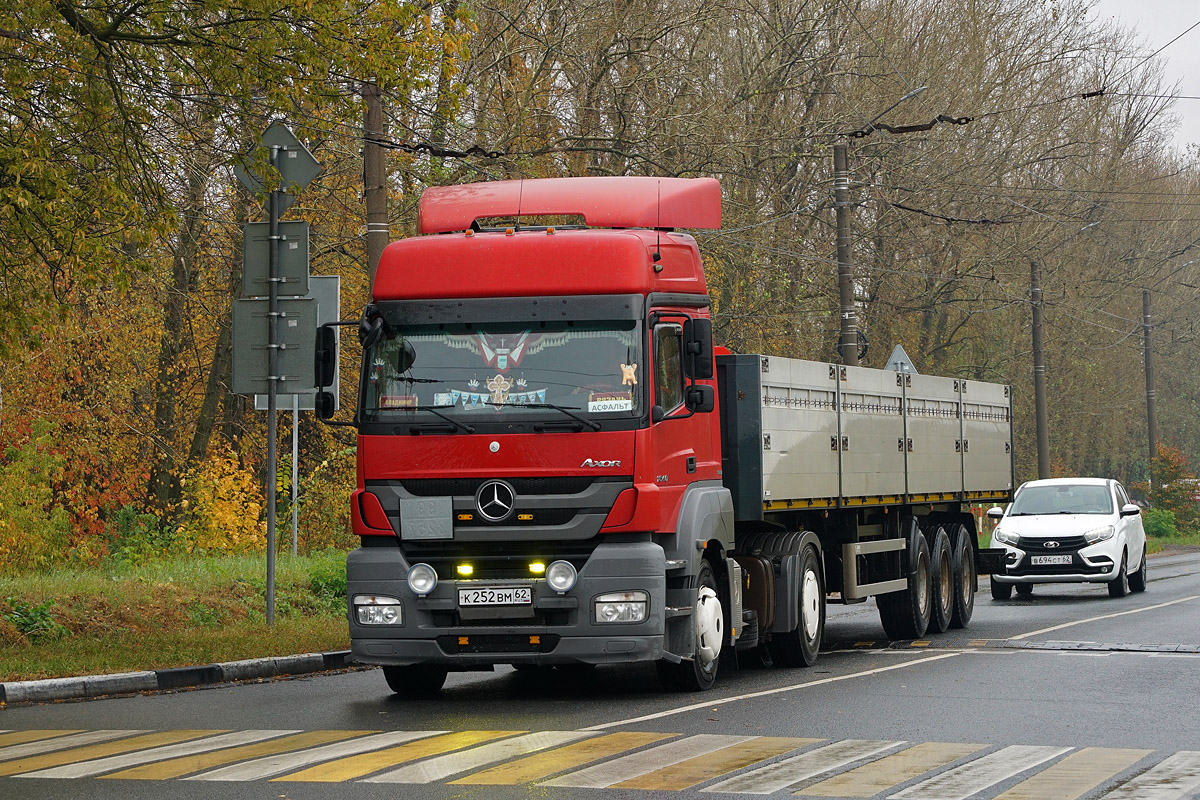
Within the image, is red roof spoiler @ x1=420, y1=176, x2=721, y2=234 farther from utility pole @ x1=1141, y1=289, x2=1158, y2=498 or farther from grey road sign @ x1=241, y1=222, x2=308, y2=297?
utility pole @ x1=1141, y1=289, x2=1158, y2=498

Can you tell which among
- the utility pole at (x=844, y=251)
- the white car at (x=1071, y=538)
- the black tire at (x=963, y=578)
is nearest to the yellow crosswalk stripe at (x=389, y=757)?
the black tire at (x=963, y=578)

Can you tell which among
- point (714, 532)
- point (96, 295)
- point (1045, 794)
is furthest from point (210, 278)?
point (1045, 794)

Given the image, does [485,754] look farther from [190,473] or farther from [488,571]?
[190,473]

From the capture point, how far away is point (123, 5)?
45.2 feet

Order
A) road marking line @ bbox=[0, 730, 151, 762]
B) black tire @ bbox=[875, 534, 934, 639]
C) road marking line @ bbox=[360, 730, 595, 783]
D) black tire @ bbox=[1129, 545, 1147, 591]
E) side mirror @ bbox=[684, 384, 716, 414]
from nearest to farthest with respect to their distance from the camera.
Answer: road marking line @ bbox=[360, 730, 595, 783] → road marking line @ bbox=[0, 730, 151, 762] → side mirror @ bbox=[684, 384, 716, 414] → black tire @ bbox=[875, 534, 934, 639] → black tire @ bbox=[1129, 545, 1147, 591]

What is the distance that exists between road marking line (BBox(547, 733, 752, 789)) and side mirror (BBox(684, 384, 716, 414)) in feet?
9.06

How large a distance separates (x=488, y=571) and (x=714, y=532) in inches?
76.6

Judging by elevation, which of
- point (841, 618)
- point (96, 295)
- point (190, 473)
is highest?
point (96, 295)

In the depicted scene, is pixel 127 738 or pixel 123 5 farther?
pixel 123 5

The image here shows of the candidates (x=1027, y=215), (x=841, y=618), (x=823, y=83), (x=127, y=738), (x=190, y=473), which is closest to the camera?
(x=127, y=738)

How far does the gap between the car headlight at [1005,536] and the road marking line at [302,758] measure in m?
15.2

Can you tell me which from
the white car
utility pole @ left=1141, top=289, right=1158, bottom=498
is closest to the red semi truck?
the white car

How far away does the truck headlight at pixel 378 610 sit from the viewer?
11.3 metres

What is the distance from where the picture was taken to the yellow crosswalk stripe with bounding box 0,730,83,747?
9781 millimetres
